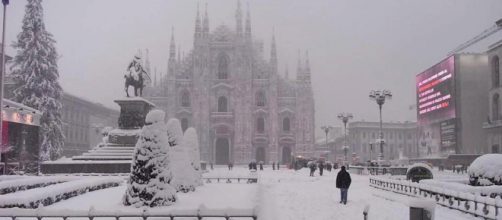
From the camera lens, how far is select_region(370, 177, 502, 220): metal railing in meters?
13.2

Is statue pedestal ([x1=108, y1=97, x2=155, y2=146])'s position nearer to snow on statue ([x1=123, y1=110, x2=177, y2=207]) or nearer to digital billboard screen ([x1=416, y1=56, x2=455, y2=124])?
snow on statue ([x1=123, y1=110, x2=177, y2=207])

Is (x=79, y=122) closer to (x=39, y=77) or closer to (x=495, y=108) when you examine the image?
(x=39, y=77)

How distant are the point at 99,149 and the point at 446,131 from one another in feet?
151

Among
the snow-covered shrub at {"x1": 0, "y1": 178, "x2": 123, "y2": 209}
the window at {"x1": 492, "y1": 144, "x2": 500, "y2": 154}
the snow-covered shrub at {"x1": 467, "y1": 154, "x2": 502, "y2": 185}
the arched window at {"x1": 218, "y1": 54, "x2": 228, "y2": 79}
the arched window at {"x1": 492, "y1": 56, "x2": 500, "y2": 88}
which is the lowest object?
the snow-covered shrub at {"x1": 0, "y1": 178, "x2": 123, "y2": 209}

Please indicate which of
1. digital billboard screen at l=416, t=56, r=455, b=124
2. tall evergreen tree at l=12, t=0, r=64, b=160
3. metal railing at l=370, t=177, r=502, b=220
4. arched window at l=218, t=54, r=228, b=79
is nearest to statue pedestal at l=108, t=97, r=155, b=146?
metal railing at l=370, t=177, r=502, b=220

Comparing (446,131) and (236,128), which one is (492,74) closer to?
(446,131)

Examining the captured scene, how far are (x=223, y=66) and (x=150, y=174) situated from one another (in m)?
69.9

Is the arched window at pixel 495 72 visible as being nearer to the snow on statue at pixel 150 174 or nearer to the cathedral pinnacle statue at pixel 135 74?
the cathedral pinnacle statue at pixel 135 74

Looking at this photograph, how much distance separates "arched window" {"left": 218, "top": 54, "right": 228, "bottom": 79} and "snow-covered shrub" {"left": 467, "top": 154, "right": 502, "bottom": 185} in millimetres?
65724

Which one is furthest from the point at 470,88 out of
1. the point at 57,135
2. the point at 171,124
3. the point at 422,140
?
the point at 171,124

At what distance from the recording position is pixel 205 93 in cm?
7906

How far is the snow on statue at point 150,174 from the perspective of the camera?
13.0 meters

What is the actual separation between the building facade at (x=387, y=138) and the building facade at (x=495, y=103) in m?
55.4

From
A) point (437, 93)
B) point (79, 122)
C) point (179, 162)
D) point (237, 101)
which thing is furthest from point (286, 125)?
point (179, 162)
